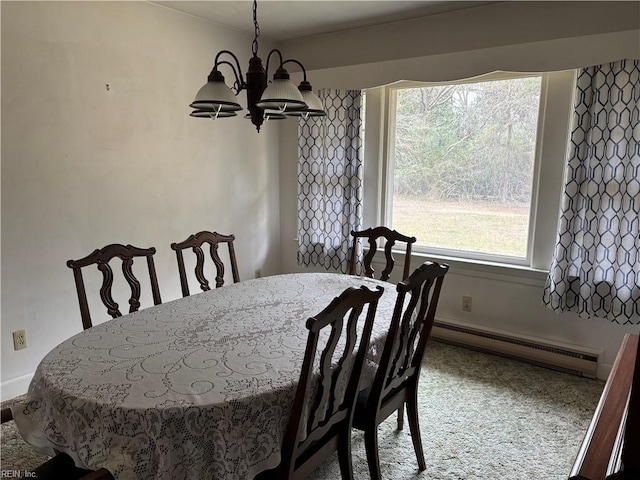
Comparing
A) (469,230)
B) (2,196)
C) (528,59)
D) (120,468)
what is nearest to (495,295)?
(469,230)

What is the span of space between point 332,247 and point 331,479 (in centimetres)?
223

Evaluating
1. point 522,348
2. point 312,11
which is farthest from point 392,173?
point 522,348

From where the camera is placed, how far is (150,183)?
3.27 m

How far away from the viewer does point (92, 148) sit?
290 centimetres

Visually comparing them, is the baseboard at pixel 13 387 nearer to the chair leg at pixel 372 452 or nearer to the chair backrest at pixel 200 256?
the chair backrest at pixel 200 256

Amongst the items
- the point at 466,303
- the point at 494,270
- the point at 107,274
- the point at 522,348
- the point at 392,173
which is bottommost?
the point at 522,348

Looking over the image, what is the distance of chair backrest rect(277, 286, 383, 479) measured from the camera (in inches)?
53.4

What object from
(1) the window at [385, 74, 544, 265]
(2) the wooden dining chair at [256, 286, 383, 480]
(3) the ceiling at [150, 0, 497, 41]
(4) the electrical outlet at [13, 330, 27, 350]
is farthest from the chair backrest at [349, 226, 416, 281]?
(4) the electrical outlet at [13, 330, 27, 350]

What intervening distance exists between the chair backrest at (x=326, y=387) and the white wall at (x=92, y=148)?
6.46ft

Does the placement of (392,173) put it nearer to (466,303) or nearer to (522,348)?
(466,303)

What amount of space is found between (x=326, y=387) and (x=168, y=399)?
501mm

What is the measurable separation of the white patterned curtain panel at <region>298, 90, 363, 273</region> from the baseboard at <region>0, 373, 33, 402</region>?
227 cm

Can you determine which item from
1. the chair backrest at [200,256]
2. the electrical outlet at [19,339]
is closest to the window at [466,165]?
the chair backrest at [200,256]

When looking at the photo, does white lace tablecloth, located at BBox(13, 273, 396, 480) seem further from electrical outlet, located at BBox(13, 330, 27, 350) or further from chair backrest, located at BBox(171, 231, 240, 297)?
electrical outlet, located at BBox(13, 330, 27, 350)
